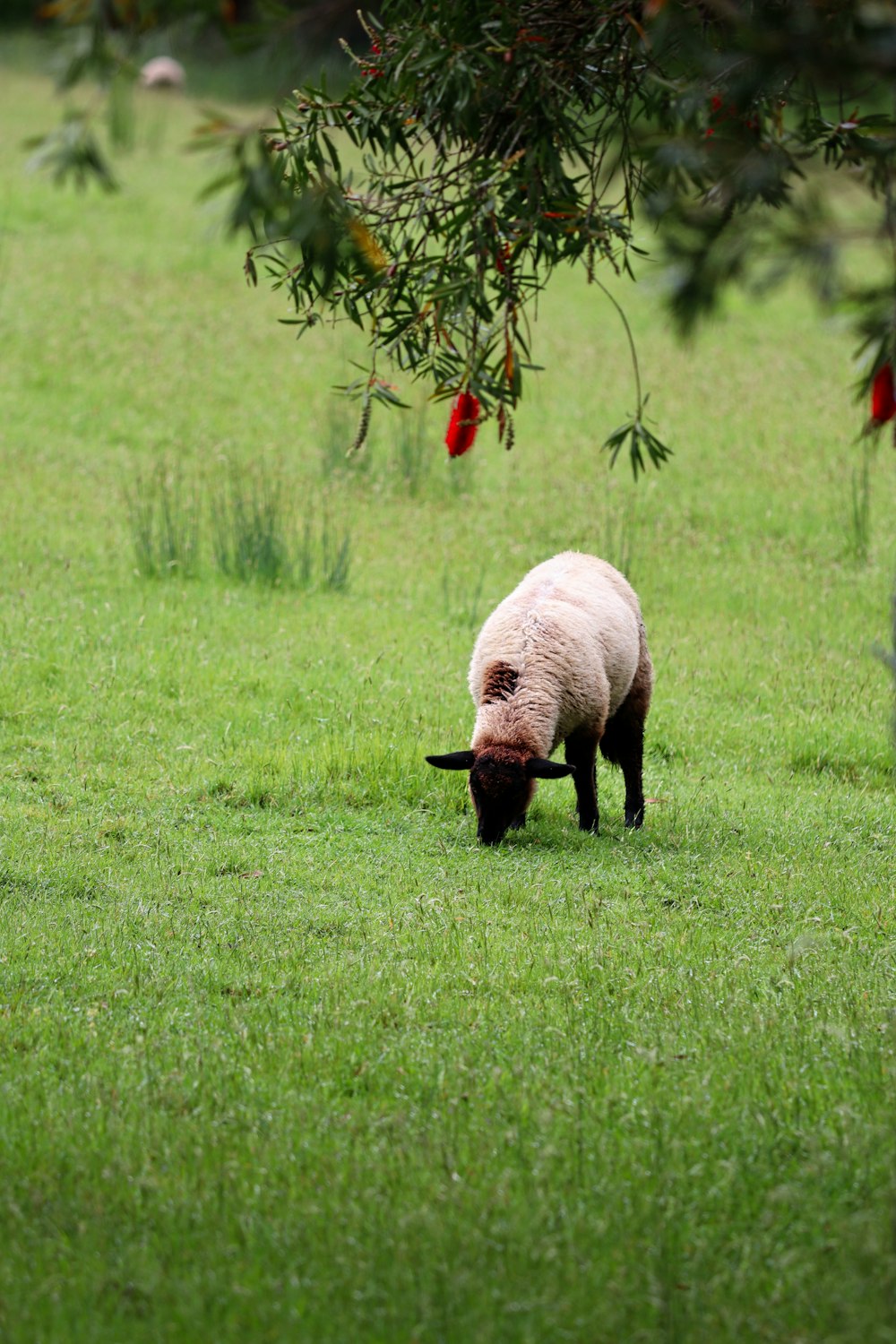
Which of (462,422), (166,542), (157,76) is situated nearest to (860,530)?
(166,542)

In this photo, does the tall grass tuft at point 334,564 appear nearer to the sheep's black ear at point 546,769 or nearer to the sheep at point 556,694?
the sheep at point 556,694

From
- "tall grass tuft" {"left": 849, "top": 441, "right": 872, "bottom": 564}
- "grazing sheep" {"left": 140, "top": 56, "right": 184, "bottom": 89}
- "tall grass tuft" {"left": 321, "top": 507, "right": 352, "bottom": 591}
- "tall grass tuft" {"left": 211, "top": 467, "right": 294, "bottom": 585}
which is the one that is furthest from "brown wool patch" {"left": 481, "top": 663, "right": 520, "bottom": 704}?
"tall grass tuft" {"left": 849, "top": 441, "right": 872, "bottom": 564}

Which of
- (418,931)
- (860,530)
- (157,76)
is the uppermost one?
(157,76)

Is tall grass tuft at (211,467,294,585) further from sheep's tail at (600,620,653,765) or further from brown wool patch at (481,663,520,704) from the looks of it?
brown wool patch at (481,663,520,704)

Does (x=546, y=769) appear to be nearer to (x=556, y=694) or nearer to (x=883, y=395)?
(x=556, y=694)

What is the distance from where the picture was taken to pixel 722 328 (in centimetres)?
2836

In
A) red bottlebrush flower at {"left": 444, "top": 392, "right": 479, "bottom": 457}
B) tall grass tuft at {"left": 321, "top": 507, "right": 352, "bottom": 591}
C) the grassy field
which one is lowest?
the grassy field

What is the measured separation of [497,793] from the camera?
922 centimetres

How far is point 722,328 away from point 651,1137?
991 inches

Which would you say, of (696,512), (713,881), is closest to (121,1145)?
(713,881)

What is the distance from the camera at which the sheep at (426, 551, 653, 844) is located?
9.30m

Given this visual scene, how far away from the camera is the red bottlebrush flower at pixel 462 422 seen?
18.3ft

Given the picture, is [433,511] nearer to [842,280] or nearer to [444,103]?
[444,103]

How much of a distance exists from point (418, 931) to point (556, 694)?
2.39m
